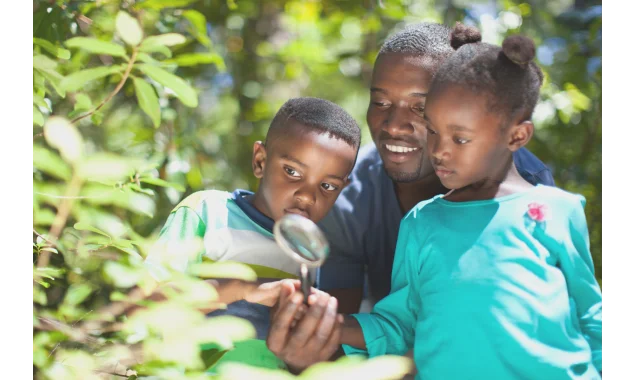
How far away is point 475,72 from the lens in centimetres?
121

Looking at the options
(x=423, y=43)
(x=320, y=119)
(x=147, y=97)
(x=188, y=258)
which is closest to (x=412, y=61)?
(x=423, y=43)

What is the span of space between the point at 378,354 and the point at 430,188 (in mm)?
582

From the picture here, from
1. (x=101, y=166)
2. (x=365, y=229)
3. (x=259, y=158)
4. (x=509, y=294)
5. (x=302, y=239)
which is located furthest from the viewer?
(x=365, y=229)

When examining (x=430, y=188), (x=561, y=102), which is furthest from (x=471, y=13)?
(x=430, y=188)

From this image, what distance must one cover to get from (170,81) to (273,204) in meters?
0.35

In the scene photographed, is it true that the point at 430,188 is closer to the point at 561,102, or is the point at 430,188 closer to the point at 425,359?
the point at 425,359

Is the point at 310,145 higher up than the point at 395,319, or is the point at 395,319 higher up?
the point at 310,145

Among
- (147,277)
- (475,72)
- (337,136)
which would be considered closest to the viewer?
(147,277)

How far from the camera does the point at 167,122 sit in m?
2.28

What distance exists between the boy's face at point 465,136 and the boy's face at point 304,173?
0.82 ft

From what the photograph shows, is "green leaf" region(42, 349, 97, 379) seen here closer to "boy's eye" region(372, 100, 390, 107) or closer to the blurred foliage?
the blurred foliage

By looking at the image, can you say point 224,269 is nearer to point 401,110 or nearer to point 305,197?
point 305,197

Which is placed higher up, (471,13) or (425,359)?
(471,13)

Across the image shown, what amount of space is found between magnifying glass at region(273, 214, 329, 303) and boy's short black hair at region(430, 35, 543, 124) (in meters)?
0.39
